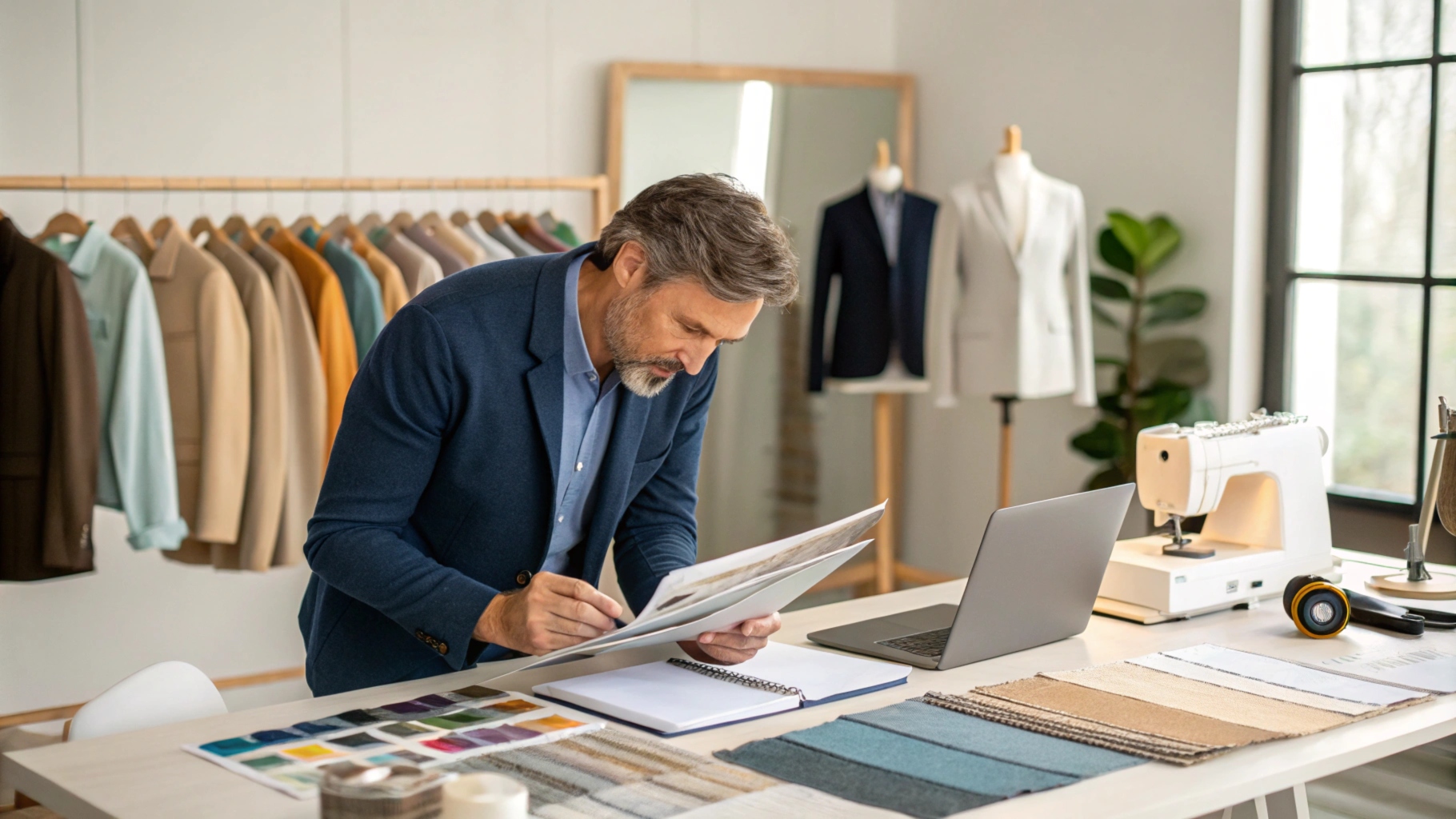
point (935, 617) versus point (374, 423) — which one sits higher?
point (374, 423)

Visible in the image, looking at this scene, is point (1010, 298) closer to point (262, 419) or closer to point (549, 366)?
point (262, 419)

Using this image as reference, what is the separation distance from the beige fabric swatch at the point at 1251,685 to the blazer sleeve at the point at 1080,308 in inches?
97.5

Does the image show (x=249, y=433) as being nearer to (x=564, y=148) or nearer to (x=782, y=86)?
(x=564, y=148)

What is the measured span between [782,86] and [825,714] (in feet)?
12.2

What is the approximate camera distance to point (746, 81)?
5.05 metres

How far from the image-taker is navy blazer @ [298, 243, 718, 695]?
185cm

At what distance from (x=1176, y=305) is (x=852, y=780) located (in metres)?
3.30

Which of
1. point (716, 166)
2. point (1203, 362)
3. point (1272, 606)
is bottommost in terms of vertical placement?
point (1272, 606)

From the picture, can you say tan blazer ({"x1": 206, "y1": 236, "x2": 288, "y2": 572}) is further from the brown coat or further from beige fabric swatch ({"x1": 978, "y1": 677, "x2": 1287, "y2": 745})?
beige fabric swatch ({"x1": 978, "y1": 677, "x2": 1287, "y2": 745})

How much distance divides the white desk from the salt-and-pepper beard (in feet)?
1.33

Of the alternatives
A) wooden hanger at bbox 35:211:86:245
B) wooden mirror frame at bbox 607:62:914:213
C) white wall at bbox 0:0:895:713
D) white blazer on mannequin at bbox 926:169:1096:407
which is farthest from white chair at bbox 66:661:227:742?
white blazer on mannequin at bbox 926:169:1096:407

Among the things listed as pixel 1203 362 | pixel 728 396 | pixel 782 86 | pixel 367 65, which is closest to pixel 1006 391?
pixel 1203 362

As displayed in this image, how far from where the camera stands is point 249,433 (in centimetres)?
361

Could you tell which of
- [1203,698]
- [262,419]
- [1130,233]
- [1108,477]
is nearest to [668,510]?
[1203,698]
